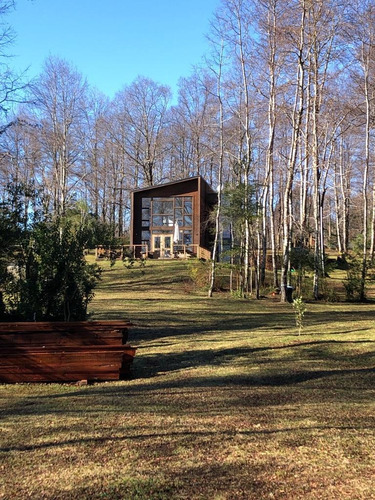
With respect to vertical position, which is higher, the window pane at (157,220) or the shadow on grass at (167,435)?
the window pane at (157,220)

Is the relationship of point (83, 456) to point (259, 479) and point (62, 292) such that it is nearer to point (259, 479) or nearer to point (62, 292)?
point (259, 479)

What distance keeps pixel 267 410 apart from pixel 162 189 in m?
30.7

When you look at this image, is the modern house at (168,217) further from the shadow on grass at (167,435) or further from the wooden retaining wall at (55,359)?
the shadow on grass at (167,435)

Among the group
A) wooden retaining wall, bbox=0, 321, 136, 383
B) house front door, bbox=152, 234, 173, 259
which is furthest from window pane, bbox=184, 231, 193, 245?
wooden retaining wall, bbox=0, 321, 136, 383

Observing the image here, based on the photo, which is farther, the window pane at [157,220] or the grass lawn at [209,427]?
the window pane at [157,220]

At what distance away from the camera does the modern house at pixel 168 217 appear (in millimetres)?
34281

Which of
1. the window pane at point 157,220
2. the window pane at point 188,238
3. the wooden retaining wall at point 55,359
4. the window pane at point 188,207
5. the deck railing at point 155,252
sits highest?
the window pane at point 188,207

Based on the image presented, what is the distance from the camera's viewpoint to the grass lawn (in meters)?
2.91


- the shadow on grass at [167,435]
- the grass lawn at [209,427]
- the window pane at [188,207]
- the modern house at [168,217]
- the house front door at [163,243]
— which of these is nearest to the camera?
the grass lawn at [209,427]

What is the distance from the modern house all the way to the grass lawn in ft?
83.8

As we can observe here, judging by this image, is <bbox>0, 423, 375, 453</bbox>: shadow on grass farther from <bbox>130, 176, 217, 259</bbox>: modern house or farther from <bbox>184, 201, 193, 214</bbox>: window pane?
<bbox>184, 201, 193, 214</bbox>: window pane

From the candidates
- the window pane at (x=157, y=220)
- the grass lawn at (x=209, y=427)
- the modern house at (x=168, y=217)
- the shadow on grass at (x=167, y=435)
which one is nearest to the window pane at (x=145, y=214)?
the modern house at (x=168, y=217)

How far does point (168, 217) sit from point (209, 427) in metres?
31.2

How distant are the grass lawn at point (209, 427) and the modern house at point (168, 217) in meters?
25.5
